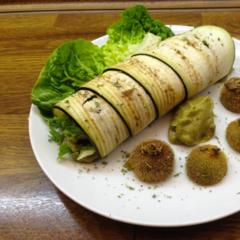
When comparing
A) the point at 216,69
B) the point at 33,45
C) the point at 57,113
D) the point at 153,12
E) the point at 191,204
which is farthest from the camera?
the point at 153,12

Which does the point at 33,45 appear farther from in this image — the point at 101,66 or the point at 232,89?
the point at 232,89

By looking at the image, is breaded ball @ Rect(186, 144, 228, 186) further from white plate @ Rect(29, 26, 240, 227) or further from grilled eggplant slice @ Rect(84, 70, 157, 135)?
grilled eggplant slice @ Rect(84, 70, 157, 135)

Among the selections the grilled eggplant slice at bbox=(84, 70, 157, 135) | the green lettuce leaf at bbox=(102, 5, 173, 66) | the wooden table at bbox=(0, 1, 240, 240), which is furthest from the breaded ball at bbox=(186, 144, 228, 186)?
the green lettuce leaf at bbox=(102, 5, 173, 66)

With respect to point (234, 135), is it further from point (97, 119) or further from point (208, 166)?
point (97, 119)

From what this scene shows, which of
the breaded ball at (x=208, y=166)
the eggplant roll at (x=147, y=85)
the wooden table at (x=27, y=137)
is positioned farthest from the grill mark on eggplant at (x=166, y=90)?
the wooden table at (x=27, y=137)

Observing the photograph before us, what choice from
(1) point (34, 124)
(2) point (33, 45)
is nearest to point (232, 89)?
(1) point (34, 124)

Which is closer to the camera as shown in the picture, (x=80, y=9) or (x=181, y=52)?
(x=181, y=52)
